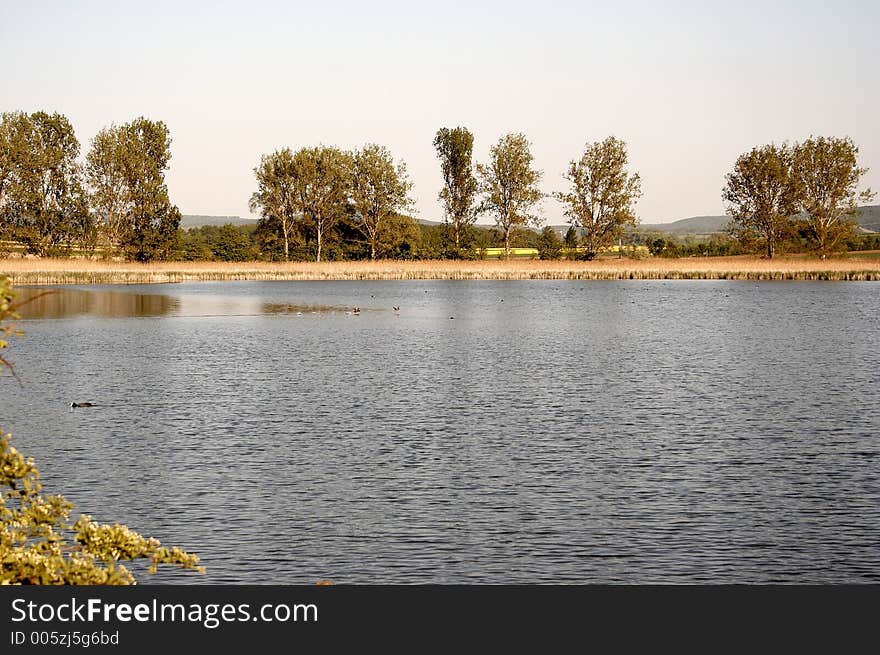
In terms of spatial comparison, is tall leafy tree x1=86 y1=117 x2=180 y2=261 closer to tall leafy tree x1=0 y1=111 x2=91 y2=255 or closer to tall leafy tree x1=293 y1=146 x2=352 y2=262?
tall leafy tree x1=0 y1=111 x2=91 y2=255

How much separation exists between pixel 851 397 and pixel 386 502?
18.5 m

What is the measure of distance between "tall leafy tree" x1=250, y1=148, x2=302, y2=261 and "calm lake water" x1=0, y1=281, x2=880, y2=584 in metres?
74.7

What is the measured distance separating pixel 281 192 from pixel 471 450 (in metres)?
107

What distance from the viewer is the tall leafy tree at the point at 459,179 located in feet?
426

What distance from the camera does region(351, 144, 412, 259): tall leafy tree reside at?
125375 mm

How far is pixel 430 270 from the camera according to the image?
10681 centimetres

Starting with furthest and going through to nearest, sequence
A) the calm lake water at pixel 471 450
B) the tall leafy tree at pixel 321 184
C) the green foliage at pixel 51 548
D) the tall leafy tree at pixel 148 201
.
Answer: the tall leafy tree at pixel 321 184
the tall leafy tree at pixel 148 201
the calm lake water at pixel 471 450
the green foliage at pixel 51 548

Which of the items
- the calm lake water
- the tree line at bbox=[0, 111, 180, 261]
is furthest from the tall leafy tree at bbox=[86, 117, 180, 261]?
the calm lake water

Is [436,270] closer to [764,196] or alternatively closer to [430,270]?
[430,270]

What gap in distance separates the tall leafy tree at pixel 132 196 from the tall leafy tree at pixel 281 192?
16743mm

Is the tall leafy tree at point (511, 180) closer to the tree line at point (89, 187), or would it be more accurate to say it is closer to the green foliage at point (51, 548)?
the tree line at point (89, 187)

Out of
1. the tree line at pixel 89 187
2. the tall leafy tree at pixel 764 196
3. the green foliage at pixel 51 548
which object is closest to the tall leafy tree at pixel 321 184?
the tree line at pixel 89 187
